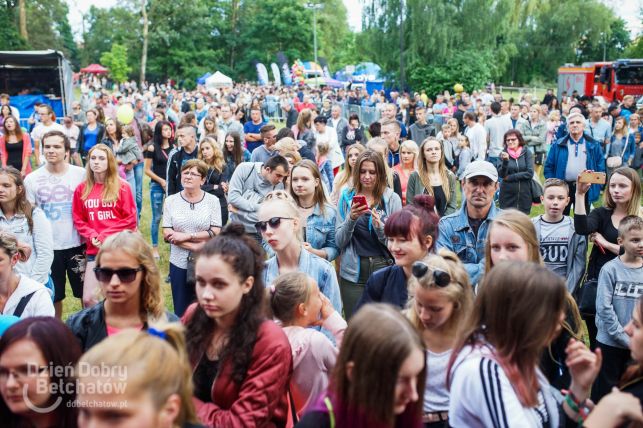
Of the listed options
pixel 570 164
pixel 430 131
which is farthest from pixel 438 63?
pixel 570 164

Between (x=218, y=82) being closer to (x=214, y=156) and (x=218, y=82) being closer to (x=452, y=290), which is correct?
(x=214, y=156)

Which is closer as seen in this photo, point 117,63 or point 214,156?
point 214,156

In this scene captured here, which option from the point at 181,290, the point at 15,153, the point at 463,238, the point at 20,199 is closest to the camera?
Result: the point at 463,238

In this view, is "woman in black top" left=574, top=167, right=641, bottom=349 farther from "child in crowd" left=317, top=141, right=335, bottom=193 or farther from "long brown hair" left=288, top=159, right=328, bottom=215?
"child in crowd" left=317, top=141, right=335, bottom=193

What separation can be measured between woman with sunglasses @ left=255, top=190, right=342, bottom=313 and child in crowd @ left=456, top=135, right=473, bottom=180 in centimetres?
746

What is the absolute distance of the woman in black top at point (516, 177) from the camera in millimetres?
9031

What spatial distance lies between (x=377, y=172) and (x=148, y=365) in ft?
13.2

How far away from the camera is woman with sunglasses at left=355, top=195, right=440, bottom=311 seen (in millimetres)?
4152

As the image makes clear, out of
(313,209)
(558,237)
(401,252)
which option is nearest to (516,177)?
(558,237)

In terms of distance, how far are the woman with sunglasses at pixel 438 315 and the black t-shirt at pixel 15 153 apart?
8744mm

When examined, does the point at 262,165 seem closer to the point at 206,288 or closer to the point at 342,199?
the point at 342,199

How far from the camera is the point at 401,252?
13.9ft

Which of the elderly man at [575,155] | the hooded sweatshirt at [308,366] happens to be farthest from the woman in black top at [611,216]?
the elderly man at [575,155]

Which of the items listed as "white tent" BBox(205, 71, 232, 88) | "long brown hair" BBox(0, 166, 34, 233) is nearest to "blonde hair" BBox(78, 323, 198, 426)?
Answer: "long brown hair" BBox(0, 166, 34, 233)
